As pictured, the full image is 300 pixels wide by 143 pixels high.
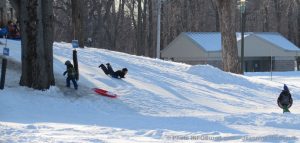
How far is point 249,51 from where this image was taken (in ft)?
194

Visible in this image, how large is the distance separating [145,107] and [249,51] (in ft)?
145

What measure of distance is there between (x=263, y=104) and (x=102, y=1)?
Result: 43951 mm

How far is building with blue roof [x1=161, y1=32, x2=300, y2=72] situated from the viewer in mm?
57719

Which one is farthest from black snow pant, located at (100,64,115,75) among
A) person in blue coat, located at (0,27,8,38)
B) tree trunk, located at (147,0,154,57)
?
tree trunk, located at (147,0,154,57)

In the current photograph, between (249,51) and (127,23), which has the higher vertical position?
(127,23)

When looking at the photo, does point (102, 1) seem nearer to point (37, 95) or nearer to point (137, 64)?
point (137, 64)

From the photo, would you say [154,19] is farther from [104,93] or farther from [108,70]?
[104,93]

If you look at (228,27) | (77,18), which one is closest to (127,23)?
(228,27)

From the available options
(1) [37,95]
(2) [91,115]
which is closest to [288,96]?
(2) [91,115]

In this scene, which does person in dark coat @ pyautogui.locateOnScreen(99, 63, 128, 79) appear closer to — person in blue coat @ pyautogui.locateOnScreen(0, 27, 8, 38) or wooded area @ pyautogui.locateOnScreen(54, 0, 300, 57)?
person in blue coat @ pyautogui.locateOnScreen(0, 27, 8, 38)

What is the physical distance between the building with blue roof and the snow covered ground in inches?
1252

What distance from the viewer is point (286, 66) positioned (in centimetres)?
6012

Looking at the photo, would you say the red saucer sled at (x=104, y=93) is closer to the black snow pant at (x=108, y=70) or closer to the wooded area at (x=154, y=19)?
the black snow pant at (x=108, y=70)

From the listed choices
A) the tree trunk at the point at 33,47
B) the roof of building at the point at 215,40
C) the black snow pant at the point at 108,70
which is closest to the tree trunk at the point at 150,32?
the roof of building at the point at 215,40
